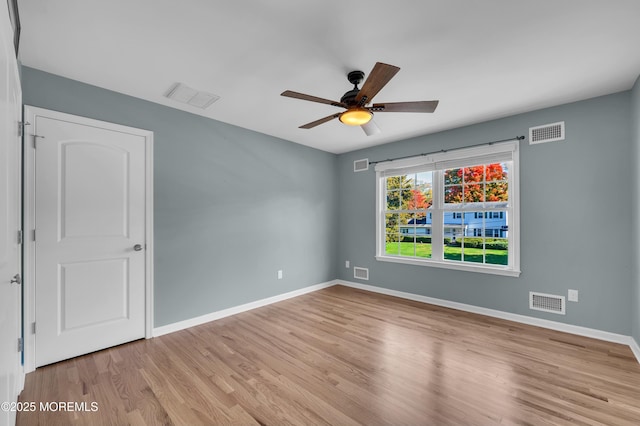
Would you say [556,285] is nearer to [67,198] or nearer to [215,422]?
[215,422]

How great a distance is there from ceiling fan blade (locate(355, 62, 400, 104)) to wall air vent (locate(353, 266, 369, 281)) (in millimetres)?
3478

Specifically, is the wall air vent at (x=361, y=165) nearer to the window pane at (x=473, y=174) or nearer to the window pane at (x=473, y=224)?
the window pane at (x=473, y=174)

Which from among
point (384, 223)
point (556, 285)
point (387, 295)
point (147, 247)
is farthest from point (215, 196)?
point (556, 285)

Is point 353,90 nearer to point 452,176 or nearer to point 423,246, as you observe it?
point 452,176

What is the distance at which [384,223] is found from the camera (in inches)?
195

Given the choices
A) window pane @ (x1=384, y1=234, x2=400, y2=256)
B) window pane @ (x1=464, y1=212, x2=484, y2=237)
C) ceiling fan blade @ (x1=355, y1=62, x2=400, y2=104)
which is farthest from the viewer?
window pane @ (x1=384, y1=234, x2=400, y2=256)

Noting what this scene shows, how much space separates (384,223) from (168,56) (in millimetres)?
3846

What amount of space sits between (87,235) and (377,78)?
9.57 feet

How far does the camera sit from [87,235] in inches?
105

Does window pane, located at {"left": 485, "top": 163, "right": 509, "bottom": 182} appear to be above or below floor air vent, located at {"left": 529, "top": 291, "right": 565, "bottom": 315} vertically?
above

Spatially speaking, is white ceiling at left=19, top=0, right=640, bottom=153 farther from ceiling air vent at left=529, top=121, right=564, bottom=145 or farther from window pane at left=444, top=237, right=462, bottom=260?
window pane at left=444, top=237, right=462, bottom=260

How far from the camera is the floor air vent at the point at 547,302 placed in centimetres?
324

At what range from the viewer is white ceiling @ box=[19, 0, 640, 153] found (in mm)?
1781

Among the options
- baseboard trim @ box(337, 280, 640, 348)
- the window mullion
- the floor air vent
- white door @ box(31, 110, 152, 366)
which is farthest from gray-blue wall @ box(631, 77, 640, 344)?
white door @ box(31, 110, 152, 366)
